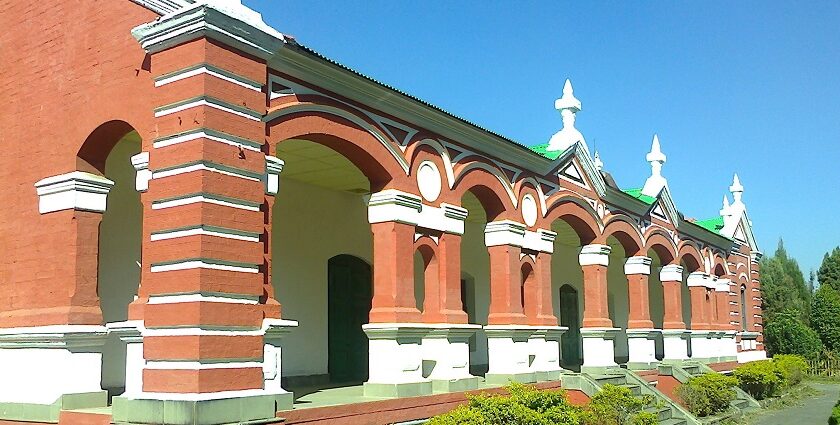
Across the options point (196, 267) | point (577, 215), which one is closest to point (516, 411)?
point (196, 267)

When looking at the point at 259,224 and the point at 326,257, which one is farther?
the point at 326,257

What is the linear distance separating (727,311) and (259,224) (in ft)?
67.0

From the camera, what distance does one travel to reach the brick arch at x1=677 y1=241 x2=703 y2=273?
22781 mm

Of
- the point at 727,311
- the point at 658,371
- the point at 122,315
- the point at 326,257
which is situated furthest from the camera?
the point at 727,311

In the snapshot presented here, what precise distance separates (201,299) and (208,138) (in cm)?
159

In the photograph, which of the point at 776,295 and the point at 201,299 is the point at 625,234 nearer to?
the point at 201,299

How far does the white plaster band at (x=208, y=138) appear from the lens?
27.6ft

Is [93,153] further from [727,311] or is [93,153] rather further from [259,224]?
[727,311]

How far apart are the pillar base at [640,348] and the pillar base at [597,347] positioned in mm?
2051

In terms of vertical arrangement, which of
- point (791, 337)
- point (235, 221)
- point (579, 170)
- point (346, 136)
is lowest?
point (791, 337)

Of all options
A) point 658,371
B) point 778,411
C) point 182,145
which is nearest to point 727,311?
point 778,411

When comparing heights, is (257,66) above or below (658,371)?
above

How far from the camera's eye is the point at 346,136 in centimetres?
1077

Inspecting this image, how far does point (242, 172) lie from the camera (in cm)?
878
